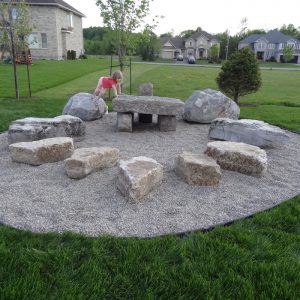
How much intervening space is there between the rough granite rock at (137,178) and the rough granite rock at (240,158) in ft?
3.54

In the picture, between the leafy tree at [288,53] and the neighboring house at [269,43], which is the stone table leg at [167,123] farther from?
the neighboring house at [269,43]

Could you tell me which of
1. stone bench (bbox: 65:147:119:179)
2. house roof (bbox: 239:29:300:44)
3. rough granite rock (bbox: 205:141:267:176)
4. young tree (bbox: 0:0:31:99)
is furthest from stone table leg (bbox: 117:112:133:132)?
house roof (bbox: 239:29:300:44)

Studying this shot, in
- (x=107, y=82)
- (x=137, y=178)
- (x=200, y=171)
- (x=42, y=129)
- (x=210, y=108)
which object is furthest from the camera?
(x=107, y=82)

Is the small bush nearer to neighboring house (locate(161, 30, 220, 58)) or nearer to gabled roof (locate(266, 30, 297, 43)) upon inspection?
neighboring house (locate(161, 30, 220, 58))

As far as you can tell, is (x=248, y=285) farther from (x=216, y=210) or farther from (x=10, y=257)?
(x=10, y=257)

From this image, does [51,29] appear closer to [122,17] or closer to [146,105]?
[122,17]

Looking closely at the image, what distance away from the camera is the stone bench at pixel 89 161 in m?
4.30

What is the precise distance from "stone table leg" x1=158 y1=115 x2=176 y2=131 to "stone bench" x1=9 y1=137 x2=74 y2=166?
105 inches

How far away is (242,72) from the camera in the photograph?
10.3 m

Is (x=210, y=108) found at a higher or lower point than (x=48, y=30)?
lower

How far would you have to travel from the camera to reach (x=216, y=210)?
364 centimetres

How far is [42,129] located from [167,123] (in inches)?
108

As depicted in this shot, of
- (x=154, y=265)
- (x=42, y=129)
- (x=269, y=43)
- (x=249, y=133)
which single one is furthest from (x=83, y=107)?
(x=269, y=43)

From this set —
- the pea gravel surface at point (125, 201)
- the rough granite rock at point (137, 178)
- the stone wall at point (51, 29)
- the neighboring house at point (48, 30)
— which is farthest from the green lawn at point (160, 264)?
the stone wall at point (51, 29)
